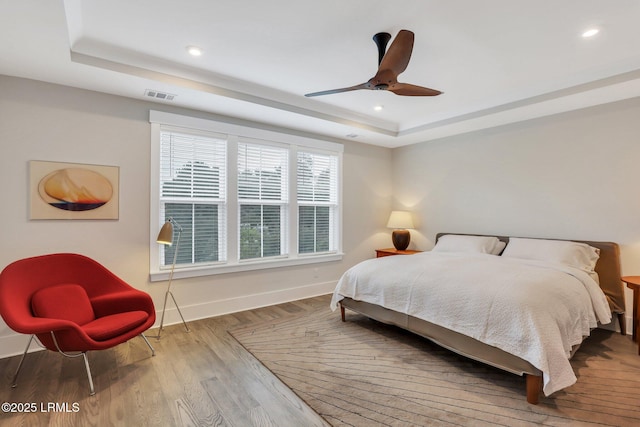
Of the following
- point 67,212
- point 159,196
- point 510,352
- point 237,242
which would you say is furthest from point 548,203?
point 67,212

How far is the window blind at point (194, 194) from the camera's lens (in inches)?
141

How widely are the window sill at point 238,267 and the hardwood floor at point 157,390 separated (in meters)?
0.73

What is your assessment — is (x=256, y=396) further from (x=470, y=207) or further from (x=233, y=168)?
(x=470, y=207)

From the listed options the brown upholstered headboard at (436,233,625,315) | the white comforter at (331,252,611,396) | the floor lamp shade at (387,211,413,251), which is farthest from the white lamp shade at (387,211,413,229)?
the brown upholstered headboard at (436,233,625,315)

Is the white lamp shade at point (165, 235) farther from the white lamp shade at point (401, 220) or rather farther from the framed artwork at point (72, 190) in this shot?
the white lamp shade at point (401, 220)

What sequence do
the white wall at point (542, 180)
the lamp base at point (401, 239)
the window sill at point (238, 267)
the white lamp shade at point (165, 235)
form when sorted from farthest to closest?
1. the lamp base at point (401, 239)
2. the window sill at point (238, 267)
3. the white wall at point (542, 180)
4. the white lamp shade at point (165, 235)

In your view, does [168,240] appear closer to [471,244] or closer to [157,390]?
[157,390]

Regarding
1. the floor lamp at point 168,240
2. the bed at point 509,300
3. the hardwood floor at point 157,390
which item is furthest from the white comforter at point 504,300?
the floor lamp at point 168,240

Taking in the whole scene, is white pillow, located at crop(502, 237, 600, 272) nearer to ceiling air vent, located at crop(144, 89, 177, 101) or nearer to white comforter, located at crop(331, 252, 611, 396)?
white comforter, located at crop(331, 252, 611, 396)

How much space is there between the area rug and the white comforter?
27cm

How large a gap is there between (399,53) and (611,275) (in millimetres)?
3355

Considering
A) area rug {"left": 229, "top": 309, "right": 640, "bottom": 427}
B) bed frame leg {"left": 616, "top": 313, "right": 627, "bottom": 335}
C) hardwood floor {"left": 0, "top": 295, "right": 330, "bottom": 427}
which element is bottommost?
hardwood floor {"left": 0, "top": 295, "right": 330, "bottom": 427}

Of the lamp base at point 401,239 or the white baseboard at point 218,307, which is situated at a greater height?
the lamp base at point 401,239

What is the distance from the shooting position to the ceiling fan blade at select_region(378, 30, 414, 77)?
2.05 metres
